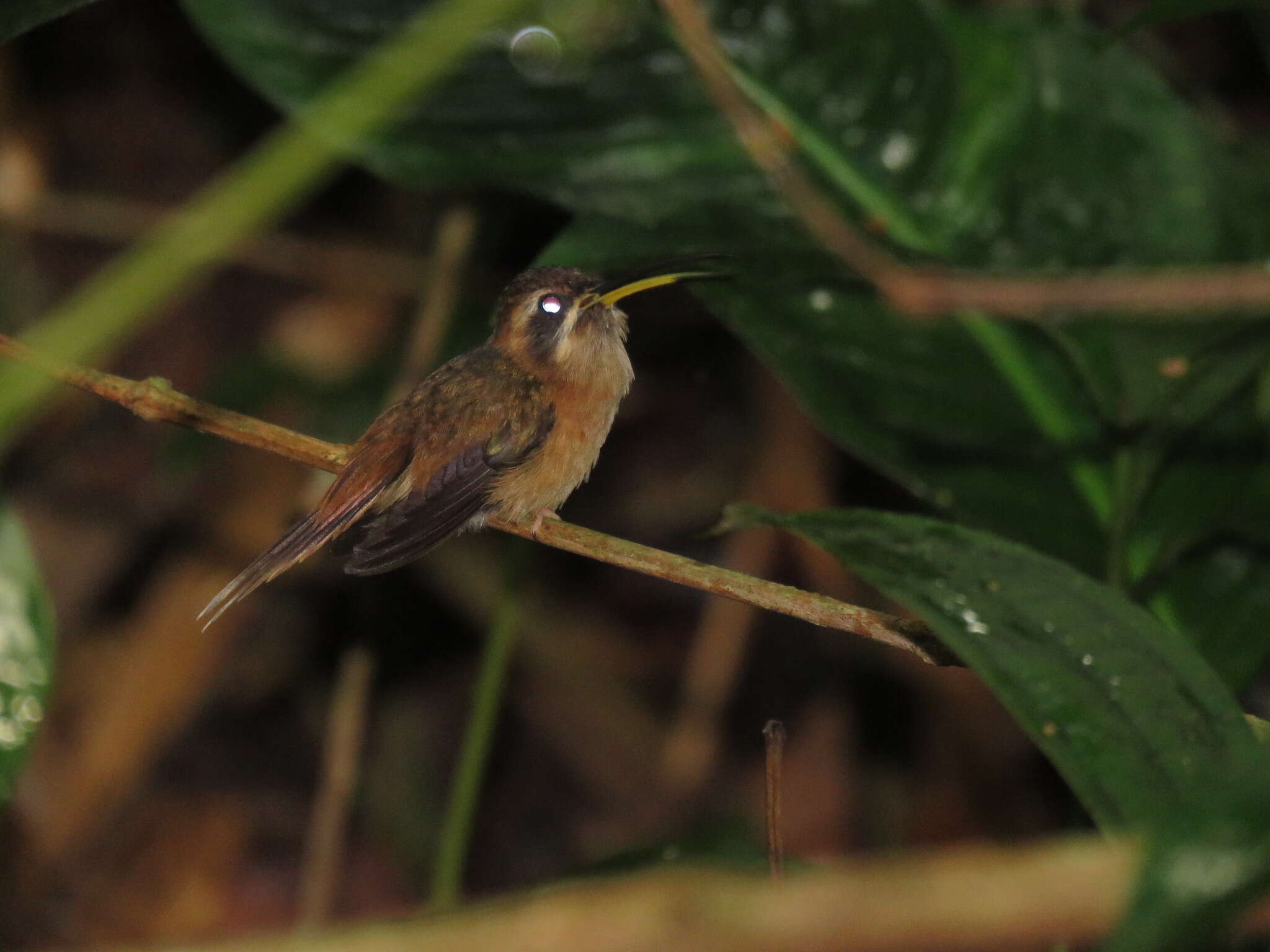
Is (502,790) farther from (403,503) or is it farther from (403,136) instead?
(403,136)

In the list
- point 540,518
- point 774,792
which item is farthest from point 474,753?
point 774,792

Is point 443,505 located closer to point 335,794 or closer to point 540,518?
point 540,518

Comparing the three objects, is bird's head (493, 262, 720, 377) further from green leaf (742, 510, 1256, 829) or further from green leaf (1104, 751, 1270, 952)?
green leaf (1104, 751, 1270, 952)

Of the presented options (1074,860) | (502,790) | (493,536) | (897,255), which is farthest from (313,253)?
(1074,860)

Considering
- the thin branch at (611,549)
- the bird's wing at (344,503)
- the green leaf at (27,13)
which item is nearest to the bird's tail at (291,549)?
the bird's wing at (344,503)

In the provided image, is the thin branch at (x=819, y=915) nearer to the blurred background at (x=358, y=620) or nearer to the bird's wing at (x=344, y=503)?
the bird's wing at (x=344, y=503)
